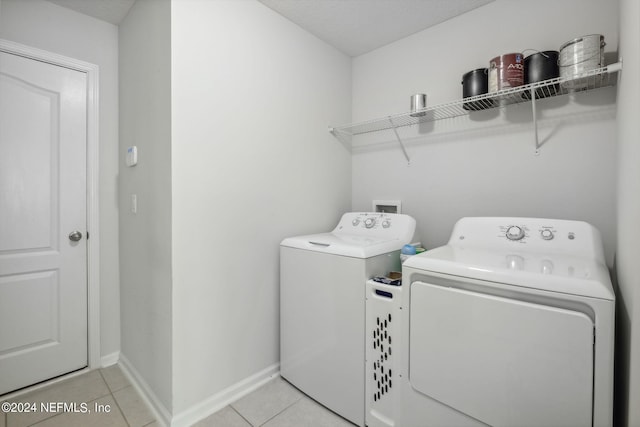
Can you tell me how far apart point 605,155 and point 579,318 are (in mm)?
1073

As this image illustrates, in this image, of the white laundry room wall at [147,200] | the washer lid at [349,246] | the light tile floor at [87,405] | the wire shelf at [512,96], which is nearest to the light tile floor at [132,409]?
the light tile floor at [87,405]

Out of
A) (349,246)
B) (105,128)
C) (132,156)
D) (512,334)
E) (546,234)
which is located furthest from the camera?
(105,128)

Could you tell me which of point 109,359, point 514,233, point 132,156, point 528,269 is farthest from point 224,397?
point 514,233

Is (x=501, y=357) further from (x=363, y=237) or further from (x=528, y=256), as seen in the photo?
(x=363, y=237)

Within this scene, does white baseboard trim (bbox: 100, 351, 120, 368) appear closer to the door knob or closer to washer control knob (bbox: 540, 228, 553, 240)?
the door knob

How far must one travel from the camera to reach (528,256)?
128cm

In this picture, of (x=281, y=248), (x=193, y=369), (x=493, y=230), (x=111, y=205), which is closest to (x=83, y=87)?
(x=111, y=205)

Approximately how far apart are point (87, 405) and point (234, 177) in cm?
152

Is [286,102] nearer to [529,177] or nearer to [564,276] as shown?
[529,177]

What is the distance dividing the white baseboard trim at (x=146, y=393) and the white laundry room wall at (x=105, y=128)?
0.64 ft

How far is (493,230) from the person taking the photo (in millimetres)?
1532

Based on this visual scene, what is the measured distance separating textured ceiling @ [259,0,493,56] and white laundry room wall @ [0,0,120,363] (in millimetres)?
1195

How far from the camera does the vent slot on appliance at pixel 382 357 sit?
55.2 inches

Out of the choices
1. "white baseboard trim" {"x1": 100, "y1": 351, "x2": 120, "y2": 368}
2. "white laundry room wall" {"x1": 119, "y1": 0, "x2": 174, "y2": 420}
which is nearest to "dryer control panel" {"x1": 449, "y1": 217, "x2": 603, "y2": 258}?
"white laundry room wall" {"x1": 119, "y1": 0, "x2": 174, "y2": 420}
